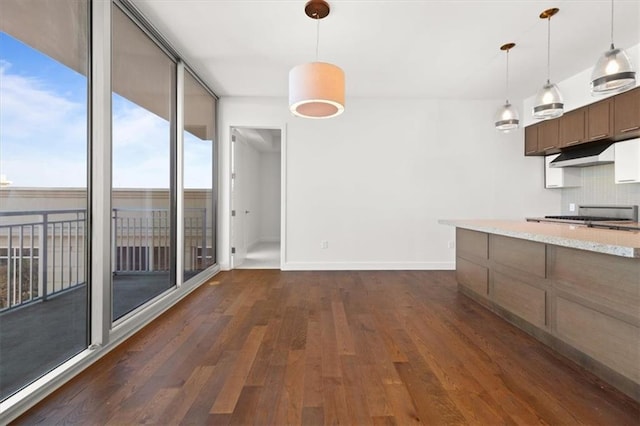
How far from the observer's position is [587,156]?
12.6 feet

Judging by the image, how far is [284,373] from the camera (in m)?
1.91

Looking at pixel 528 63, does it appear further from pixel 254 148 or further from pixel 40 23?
pixel 254 148

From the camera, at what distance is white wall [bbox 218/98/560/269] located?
482 cm

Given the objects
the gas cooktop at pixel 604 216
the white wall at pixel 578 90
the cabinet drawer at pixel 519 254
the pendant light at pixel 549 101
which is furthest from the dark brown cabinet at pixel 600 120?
the cabinet drawer at pixel 519 254

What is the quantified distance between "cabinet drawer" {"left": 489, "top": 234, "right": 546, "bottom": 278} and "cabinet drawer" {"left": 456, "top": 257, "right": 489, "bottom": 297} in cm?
27

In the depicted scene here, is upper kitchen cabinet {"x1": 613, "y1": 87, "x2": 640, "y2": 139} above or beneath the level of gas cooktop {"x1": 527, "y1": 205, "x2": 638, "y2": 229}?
above

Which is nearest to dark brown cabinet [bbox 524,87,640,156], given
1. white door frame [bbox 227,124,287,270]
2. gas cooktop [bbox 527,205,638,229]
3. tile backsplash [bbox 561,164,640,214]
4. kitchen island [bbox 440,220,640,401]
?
tile backsplash [bbox 561,164,640,214]

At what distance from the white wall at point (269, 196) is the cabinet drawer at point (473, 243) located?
5.59 meters

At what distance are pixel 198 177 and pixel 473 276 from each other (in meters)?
3.80

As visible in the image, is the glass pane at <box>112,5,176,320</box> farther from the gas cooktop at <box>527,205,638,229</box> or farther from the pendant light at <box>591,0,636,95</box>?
the gas cooktop at <box>527,205,638,229</box>

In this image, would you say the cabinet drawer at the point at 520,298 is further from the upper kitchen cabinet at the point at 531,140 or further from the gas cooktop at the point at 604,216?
the upper kitchen cabinet at the point at 531,140

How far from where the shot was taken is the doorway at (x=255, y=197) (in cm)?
Answer: 504

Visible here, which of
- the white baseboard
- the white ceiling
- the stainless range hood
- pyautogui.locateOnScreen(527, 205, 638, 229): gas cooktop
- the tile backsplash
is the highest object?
the white ceiling

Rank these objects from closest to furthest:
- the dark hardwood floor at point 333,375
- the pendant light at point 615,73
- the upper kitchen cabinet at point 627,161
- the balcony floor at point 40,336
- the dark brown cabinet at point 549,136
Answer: the dark hardwood floor at point 333,375
the balcony floor at point 40,336
the pendant light at point 615,73
the upper kitchen cabinet at point 627,161
the dark brown cabinet at point 549,136
